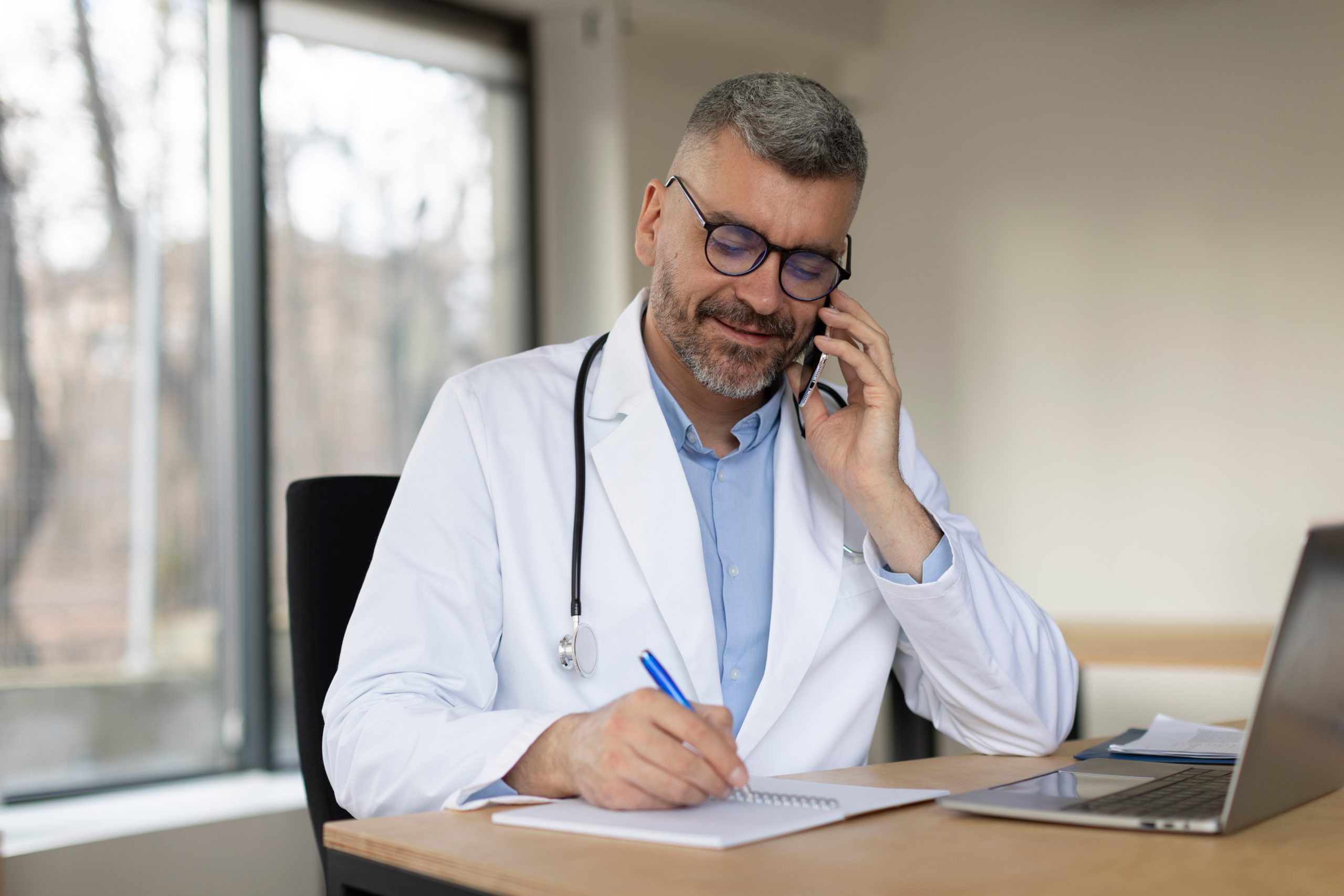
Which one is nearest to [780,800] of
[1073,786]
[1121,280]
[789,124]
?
[1073,786]

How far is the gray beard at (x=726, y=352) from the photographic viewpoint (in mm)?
1516

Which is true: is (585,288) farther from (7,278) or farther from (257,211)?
(7,278)

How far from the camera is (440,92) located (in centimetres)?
361

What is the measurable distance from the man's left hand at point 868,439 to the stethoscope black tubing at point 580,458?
0.18 ft

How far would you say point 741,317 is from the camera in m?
1.51

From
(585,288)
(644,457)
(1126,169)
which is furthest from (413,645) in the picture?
(1126,169)

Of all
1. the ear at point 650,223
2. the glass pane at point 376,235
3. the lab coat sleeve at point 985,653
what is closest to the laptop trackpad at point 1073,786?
the lab coat sleeve at point 985,653

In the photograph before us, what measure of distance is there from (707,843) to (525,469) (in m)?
0.71

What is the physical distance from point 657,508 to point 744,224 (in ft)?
1.19

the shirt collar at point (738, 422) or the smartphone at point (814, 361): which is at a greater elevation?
the smartphone at point (814, 361)

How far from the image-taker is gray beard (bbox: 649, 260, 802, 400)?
1516mm

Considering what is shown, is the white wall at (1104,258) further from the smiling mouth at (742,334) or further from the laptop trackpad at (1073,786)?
the laptop trackpad at (1073,786)

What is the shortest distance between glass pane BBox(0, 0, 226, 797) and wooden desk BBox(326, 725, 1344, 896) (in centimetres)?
220

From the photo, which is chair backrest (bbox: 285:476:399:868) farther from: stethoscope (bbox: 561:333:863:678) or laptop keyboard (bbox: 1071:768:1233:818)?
laptop keyboard (bbox: 1071:768:1233:818)
